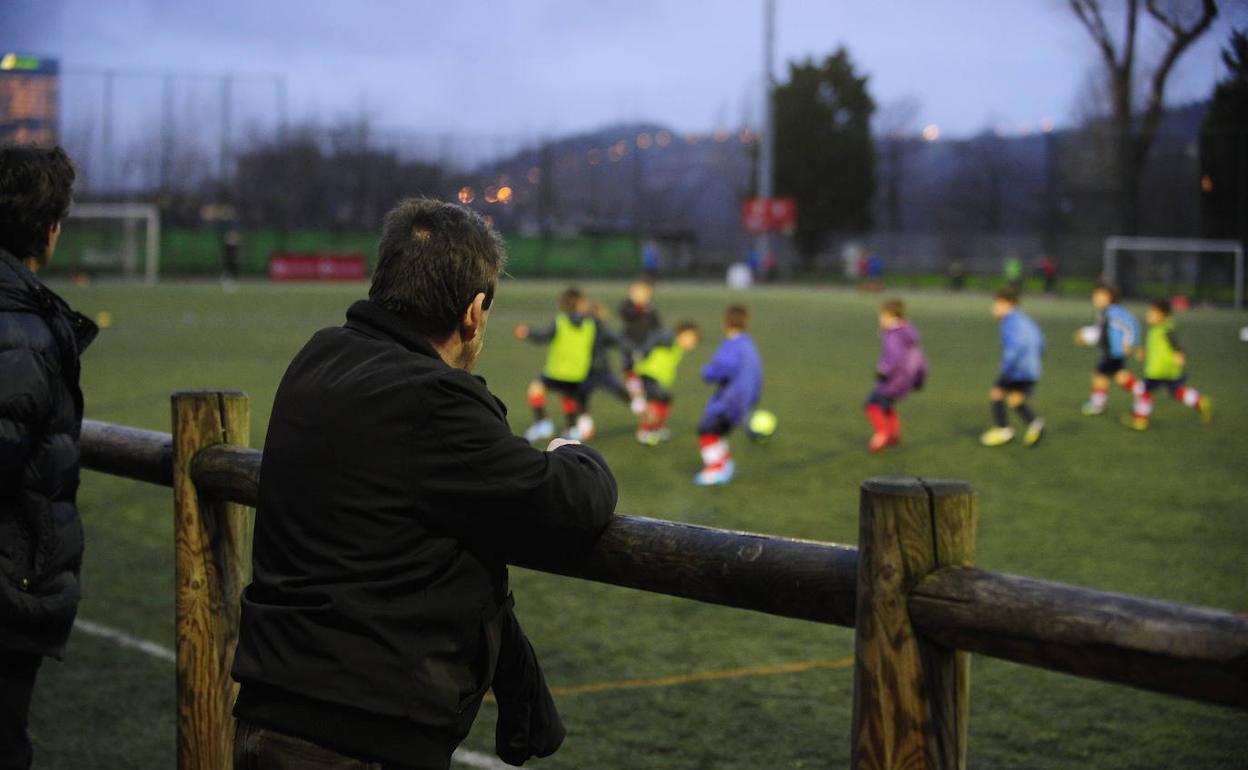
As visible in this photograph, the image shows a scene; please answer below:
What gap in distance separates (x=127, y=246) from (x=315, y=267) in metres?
7.00

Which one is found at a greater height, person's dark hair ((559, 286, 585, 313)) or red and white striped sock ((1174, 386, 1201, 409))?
person's dark hair ((559, 286, 585, 313))

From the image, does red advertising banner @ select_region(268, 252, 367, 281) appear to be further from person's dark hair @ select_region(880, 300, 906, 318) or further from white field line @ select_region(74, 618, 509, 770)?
white field line @ select_region(74, 618, 509, 770)

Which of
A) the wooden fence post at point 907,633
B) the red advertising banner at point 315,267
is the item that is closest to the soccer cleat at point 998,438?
the wooden fence post at point 907,633

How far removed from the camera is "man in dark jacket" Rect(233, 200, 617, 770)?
2.36 meters

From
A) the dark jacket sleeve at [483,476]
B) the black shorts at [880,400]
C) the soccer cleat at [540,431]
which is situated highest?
the dark jacket sleeve at [483,476]

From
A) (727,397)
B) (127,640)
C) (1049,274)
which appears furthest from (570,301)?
(1049,274)

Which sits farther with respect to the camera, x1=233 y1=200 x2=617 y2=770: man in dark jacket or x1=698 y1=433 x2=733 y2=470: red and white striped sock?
x1=698 y1=433 x2=733 y2=470: red and white striped sock

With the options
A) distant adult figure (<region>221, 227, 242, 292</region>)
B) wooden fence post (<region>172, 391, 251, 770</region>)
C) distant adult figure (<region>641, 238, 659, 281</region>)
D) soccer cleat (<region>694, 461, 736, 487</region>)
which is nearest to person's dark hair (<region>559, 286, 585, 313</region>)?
soccer cleat (<region>694, 461, 736, 487</region>)

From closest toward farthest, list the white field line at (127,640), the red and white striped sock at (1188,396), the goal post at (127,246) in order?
the white field line at (127,640)
the red and white striped sock at (1188,396)
the goal post at (127,246)

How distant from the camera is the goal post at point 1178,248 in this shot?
3185 centimetres

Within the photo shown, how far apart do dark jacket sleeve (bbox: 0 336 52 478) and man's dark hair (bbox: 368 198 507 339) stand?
1106mm

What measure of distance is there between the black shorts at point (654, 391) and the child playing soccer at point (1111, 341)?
5050mm

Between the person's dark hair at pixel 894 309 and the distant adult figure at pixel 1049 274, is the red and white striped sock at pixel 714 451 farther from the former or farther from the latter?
the distant adult figure at pixel 1049 274

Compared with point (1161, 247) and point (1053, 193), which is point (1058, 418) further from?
point (1053, 193)
